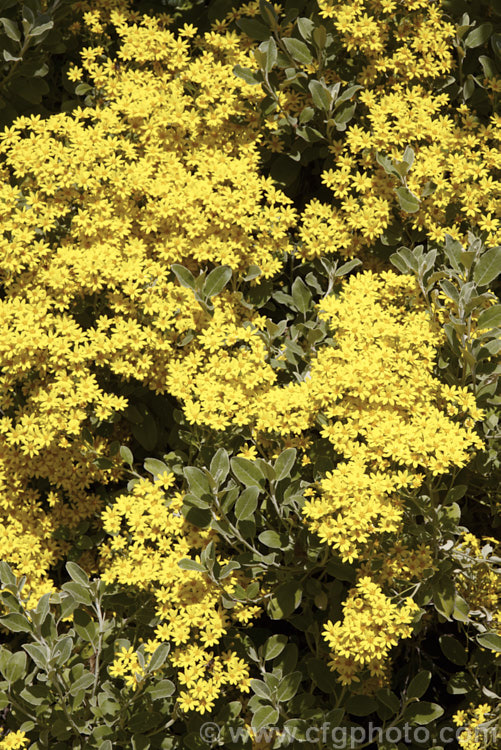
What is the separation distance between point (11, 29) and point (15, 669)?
2.21 metres

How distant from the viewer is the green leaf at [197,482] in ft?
8.36

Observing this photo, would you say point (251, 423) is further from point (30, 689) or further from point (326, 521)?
point (30, 689)

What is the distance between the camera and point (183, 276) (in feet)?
9.20

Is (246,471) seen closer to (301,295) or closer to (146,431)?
(146,431)

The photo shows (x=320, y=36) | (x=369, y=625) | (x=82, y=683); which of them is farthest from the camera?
(x=320, y=36)

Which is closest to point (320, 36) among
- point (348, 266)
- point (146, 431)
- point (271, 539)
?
point (348, 266)

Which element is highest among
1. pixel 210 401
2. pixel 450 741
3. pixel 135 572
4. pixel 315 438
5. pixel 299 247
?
pixel 299 247

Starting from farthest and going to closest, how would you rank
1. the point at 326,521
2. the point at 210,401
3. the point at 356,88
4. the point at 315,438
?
the point at 356,88 < the point at 315,438 < the point at 210,401 < the point at 326,521

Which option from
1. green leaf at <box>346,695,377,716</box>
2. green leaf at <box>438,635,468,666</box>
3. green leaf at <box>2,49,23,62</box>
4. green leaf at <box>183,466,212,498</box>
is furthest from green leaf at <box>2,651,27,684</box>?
green leaf at <box>2,49,23,62</box>

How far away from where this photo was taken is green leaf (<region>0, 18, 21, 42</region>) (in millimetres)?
3117

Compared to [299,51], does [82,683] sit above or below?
below

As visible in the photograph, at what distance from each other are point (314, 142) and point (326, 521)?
1.51 m

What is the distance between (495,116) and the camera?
3.22 metres

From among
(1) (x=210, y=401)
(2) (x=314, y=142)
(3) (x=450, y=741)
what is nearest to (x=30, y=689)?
(1) (x=210, y=401)
